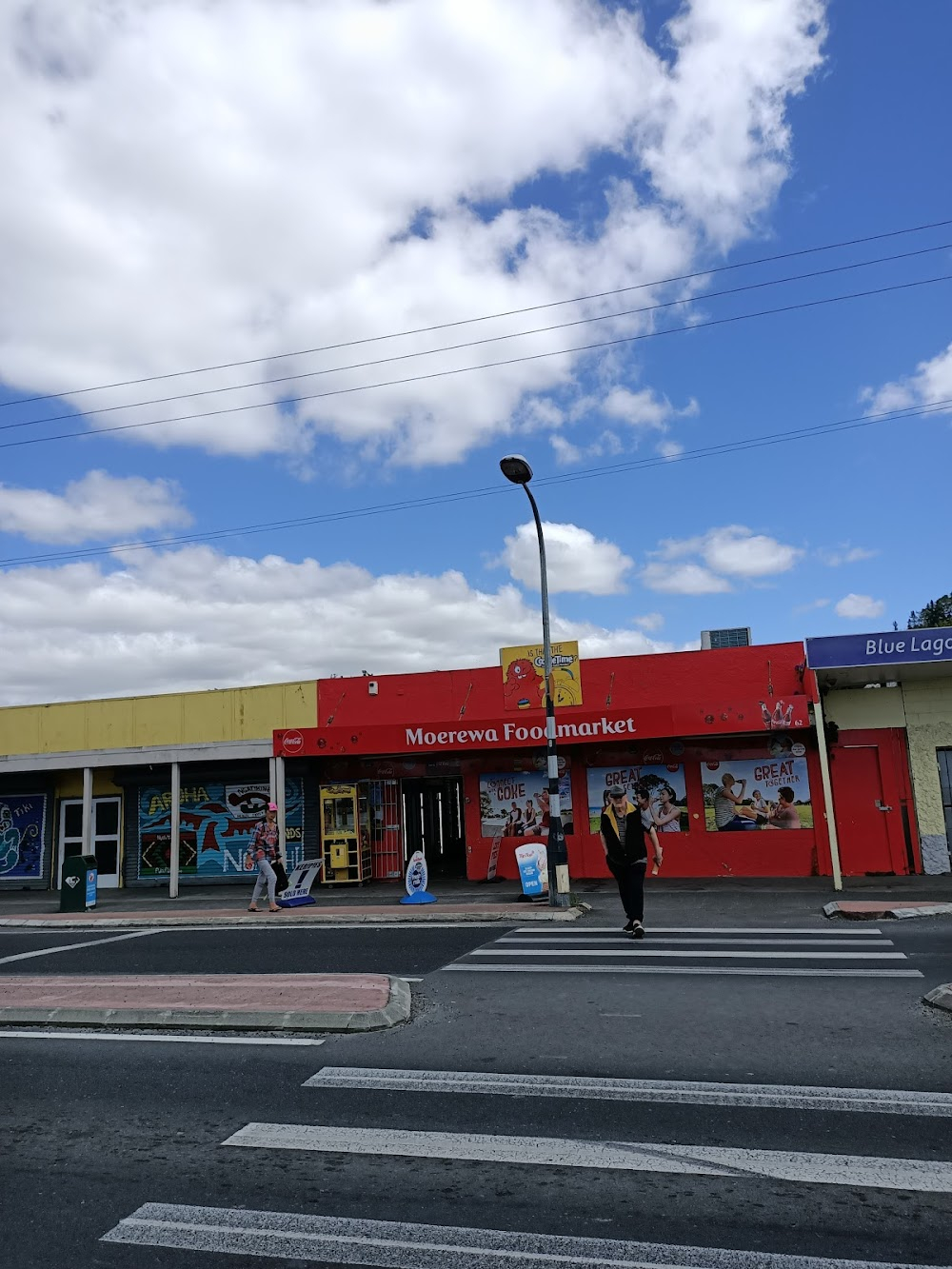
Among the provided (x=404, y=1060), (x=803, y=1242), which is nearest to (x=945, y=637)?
(x=404, y=1060)

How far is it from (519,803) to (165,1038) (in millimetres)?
13835

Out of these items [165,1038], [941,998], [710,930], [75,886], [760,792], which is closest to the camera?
[165,1038]

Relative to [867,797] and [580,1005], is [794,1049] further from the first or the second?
Result: [867,797]

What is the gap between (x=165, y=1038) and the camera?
7594 mm

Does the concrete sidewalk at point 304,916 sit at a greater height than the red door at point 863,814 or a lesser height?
lesser

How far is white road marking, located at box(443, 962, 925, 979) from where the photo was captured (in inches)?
362

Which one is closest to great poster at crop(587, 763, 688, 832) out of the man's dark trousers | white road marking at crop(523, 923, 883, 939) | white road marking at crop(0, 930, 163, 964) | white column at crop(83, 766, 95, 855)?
white road marking at crop(523, 923, 883, 939)

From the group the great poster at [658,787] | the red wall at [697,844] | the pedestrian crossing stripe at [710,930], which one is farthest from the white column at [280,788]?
the pedestrian crossing stripe at [710,930]

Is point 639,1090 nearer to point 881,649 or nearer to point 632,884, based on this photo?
point 632,884

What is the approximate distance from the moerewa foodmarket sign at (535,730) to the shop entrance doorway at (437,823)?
2.64 metres

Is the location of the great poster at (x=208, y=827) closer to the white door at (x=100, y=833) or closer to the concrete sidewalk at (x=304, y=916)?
the white door at (x=100, y=833)

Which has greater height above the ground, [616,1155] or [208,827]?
[208,827]

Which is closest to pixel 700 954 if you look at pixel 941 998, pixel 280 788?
pixel 941 998

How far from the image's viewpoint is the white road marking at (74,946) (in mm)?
12469
